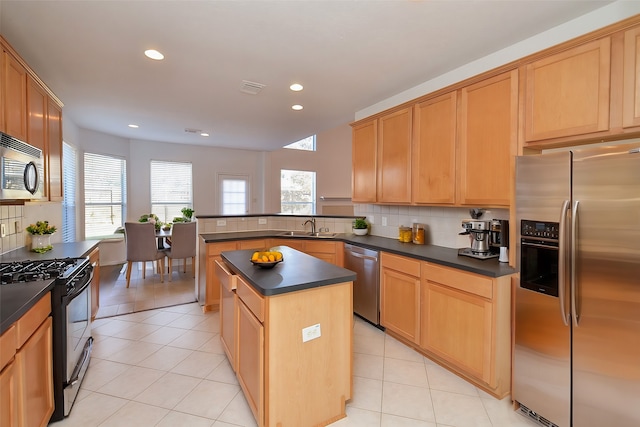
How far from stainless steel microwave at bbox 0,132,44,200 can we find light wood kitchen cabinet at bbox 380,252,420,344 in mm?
2849

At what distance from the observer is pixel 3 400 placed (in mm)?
1242

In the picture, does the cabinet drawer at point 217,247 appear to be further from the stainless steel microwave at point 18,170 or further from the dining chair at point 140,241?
the dining chair at point 140,241

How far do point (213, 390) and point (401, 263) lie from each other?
186cm

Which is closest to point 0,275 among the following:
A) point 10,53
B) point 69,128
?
point 10,53

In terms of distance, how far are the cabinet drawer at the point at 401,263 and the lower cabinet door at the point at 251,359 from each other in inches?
59.5

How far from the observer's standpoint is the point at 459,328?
2268mm

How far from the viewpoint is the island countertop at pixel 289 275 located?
163cm

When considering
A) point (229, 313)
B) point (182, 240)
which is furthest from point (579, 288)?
point (182, 240)

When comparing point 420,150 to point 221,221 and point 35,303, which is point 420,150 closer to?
point 221,221

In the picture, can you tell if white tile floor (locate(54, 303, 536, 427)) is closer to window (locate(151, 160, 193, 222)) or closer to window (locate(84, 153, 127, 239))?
window (locate(84, 153, 127, 239))

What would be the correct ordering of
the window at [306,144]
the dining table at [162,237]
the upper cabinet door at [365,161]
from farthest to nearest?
the window at [306,144], the dining table at [162,237], the upper cabinet door at [365,161]

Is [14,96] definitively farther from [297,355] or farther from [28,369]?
[297,355]

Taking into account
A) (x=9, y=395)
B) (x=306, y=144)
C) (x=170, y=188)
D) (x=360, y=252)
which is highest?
(x=306, y=144)

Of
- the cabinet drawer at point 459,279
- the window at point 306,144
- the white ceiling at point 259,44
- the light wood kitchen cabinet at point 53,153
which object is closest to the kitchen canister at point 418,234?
the cabinet drawer at point 459,279
